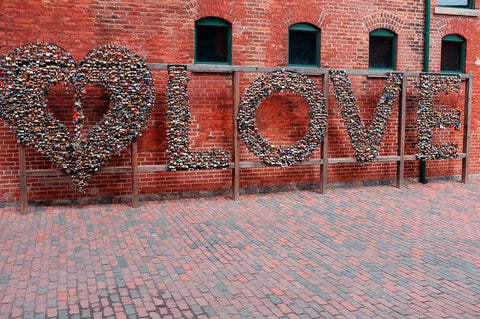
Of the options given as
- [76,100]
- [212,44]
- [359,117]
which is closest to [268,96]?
[212,44]

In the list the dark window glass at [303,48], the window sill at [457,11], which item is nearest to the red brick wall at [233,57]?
the window sill at [457,11]

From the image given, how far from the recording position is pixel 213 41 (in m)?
9.98

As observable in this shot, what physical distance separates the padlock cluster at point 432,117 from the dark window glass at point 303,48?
263cm

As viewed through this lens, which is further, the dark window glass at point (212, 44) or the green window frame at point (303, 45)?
the green window frame at point (303, 45)

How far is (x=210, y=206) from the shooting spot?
9258mm

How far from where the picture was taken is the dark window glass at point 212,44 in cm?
986

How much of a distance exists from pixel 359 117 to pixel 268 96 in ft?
7.40

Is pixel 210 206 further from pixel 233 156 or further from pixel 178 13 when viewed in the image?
pixel 178 13

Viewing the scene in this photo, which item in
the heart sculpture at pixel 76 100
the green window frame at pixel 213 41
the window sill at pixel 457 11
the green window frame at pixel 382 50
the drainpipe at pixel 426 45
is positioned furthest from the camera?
the window sill at pixel 457 11

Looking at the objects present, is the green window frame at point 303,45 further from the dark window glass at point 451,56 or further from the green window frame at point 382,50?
the dark window glass at point 451,56

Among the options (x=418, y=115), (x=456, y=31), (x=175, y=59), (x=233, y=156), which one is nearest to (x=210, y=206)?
(x=233, y=156)

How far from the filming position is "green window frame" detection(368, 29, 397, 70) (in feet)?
37.3

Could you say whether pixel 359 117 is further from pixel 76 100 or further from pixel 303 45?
pixel 76 100

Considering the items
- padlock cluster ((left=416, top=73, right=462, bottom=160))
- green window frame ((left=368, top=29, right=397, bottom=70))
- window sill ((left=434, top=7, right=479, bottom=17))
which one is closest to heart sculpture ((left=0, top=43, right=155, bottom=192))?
green window frame ((left=368, top=29, right=397, bottom=70))
